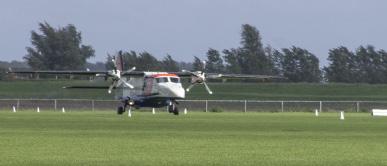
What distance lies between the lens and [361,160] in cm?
2339

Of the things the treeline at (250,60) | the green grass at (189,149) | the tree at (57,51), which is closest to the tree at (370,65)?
the treeline at (250,60)

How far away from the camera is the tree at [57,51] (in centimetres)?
17925

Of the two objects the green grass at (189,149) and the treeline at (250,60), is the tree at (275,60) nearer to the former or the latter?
the treeline at (250,60)

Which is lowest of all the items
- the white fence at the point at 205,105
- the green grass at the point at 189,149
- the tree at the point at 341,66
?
the green grass at the point at 189,149

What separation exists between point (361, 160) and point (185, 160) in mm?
3430

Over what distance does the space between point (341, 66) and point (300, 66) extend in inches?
232

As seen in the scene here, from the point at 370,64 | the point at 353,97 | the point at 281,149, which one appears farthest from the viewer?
the point at 370,64

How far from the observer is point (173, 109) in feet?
244

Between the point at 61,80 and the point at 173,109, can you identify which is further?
the point at 61,80

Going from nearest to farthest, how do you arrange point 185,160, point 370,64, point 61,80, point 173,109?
point 185,160 < point 173,109 < point 61,80 < point 370,64

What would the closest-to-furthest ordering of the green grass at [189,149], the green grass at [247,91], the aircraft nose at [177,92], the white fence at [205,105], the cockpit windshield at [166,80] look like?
the green grass at [189,149], the aircraft nose at [177,92], the cockpit windshield at [166,80], the white fence at [205,105], the green grass at [247,91]

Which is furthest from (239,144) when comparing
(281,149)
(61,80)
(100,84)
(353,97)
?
(61,80)

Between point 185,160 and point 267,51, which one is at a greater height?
point 267,51

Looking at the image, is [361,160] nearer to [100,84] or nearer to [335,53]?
[100,84]
